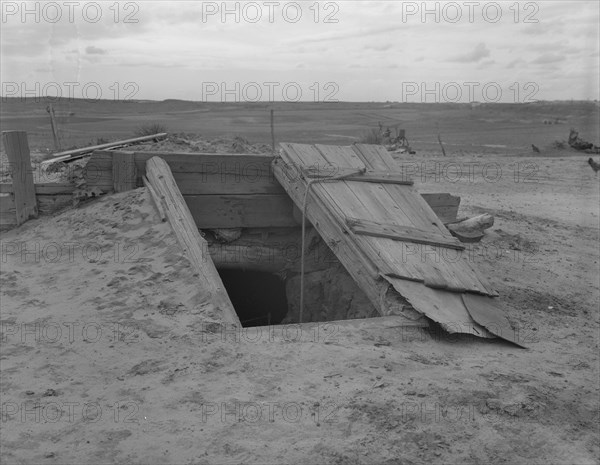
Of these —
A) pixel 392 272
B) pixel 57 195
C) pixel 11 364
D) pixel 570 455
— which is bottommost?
pixel 570 455

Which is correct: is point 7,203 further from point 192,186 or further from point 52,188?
point 192,186

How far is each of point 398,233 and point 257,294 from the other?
8.72 ft

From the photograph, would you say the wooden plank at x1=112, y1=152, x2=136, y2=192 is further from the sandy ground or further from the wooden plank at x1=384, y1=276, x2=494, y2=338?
the wooden plank at x1=384, y1=276, x2=494, y2=338

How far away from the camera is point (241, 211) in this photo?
6.85 meters

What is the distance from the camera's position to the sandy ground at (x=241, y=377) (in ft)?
10.7

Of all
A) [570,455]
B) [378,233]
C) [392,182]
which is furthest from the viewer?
[392,182]

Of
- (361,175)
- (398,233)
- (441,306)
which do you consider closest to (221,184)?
(361,175)

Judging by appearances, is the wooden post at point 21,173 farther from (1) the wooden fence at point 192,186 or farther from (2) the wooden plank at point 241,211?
(2) the wooden plank at point 241,211

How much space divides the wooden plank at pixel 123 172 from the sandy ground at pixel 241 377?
1.88 ft

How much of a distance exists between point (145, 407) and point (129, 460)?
0.47 metres

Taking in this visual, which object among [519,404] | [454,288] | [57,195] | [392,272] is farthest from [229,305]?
[57,195]

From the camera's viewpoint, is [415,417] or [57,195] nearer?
[415,417]

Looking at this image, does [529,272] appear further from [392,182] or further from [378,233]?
[378,233]

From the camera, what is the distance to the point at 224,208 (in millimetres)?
6797
